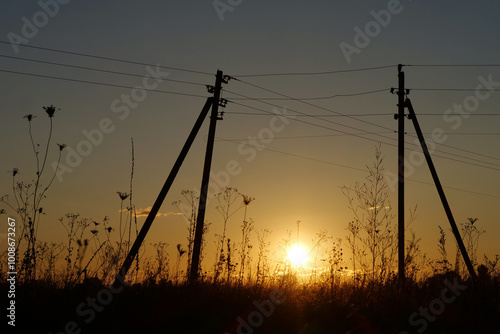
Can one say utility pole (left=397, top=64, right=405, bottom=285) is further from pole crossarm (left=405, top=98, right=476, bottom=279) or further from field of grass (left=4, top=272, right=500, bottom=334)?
field of grass (left=4, top=272, right=500, bottom=334)

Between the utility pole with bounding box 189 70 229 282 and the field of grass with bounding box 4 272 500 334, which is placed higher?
the utility pole with bounding box 189 70 229 282

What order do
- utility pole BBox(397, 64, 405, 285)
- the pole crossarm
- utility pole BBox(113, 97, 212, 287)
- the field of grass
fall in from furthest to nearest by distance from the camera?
the pole crossarm, utility pole BBox(397, 64, 405, 285), utility pole BBox(113, 97, 212, 287), the field of grass

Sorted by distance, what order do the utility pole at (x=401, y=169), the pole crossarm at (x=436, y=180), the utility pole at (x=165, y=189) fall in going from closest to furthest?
the utility pole at (x=165, y=189) < the utility pole at (x=401, y=169) < the pole crossarm at (x=436, y=180)

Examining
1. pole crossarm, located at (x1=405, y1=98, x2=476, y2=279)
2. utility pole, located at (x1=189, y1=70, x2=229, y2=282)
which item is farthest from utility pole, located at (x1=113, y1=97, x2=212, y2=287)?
pole crossarm, located at (x1=405, y1=98, x2=476, y2=279)

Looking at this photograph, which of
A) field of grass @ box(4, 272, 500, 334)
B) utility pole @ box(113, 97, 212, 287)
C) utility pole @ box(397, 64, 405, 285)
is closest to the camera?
field of grass @ box(4, 272, 500, 334)

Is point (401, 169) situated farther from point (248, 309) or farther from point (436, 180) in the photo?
point (248, 309)

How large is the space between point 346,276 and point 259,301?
2516mm

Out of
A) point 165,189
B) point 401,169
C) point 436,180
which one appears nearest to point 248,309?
point 165,189

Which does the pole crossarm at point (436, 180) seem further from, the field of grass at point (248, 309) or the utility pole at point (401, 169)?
the field of grass at point (248, 309)

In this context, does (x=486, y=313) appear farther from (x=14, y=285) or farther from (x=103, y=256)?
(x=14, y=285)

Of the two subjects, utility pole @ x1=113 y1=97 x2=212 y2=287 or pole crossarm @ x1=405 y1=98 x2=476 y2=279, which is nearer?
utility pole @ x1=113 y1=97 x2=212 y2=287

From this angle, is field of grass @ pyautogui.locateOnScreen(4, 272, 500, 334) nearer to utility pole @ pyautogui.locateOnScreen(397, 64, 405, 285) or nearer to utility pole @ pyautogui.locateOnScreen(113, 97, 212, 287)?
utility pole @ pyautogui.locateOnScreen(113, 97, 212, 287)

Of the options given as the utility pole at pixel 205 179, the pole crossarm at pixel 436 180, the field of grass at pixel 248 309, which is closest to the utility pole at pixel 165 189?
the utility pole at pixel 205 179

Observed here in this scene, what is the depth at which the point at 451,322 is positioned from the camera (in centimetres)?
809
